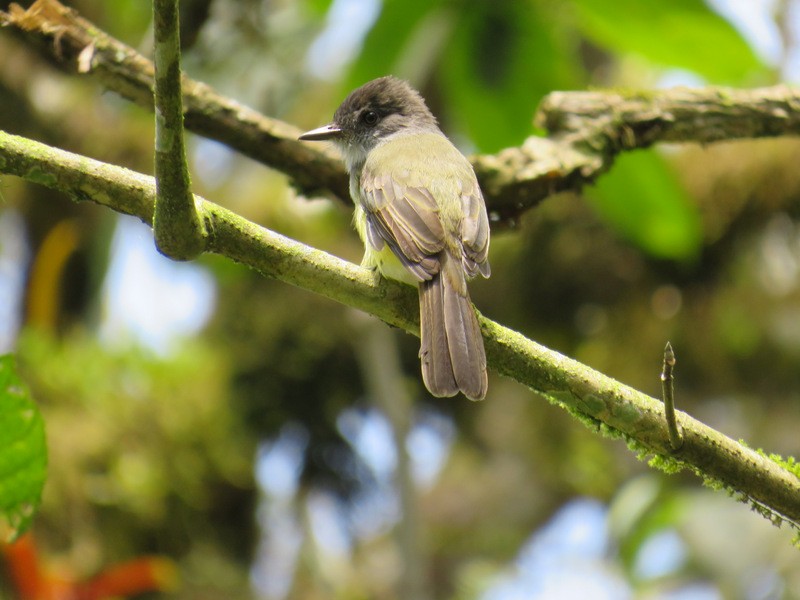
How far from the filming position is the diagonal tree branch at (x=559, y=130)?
2.98 metres

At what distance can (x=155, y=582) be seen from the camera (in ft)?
14.4

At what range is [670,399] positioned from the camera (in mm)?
1982

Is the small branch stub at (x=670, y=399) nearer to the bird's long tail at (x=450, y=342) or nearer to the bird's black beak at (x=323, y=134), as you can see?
the bird's long tail at (x=450, y=342)

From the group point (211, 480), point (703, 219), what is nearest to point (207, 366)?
point (211, 480)

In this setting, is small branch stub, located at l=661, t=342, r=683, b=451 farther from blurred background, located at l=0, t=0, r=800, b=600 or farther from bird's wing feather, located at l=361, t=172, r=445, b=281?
blurred background, located at l=0, t=0, r=800, b=600

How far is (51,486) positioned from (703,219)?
3.63 metres

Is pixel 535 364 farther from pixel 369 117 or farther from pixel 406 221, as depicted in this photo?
pixel 369 117

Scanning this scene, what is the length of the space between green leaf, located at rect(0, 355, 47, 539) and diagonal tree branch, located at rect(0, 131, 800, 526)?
0.44m

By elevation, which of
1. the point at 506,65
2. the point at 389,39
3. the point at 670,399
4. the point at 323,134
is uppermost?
the point at 389,39

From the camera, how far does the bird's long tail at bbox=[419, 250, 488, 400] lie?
233 cm

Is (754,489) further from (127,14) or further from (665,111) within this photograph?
(127,14)

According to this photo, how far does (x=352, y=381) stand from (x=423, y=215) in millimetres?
3182

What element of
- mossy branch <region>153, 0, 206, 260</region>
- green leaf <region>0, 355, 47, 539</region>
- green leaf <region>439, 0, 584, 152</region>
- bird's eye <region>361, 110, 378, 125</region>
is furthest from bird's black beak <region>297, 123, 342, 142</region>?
green leaf <region>0, 355, 47, 539</region>

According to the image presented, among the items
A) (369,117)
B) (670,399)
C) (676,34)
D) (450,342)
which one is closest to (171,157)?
(450,342)
